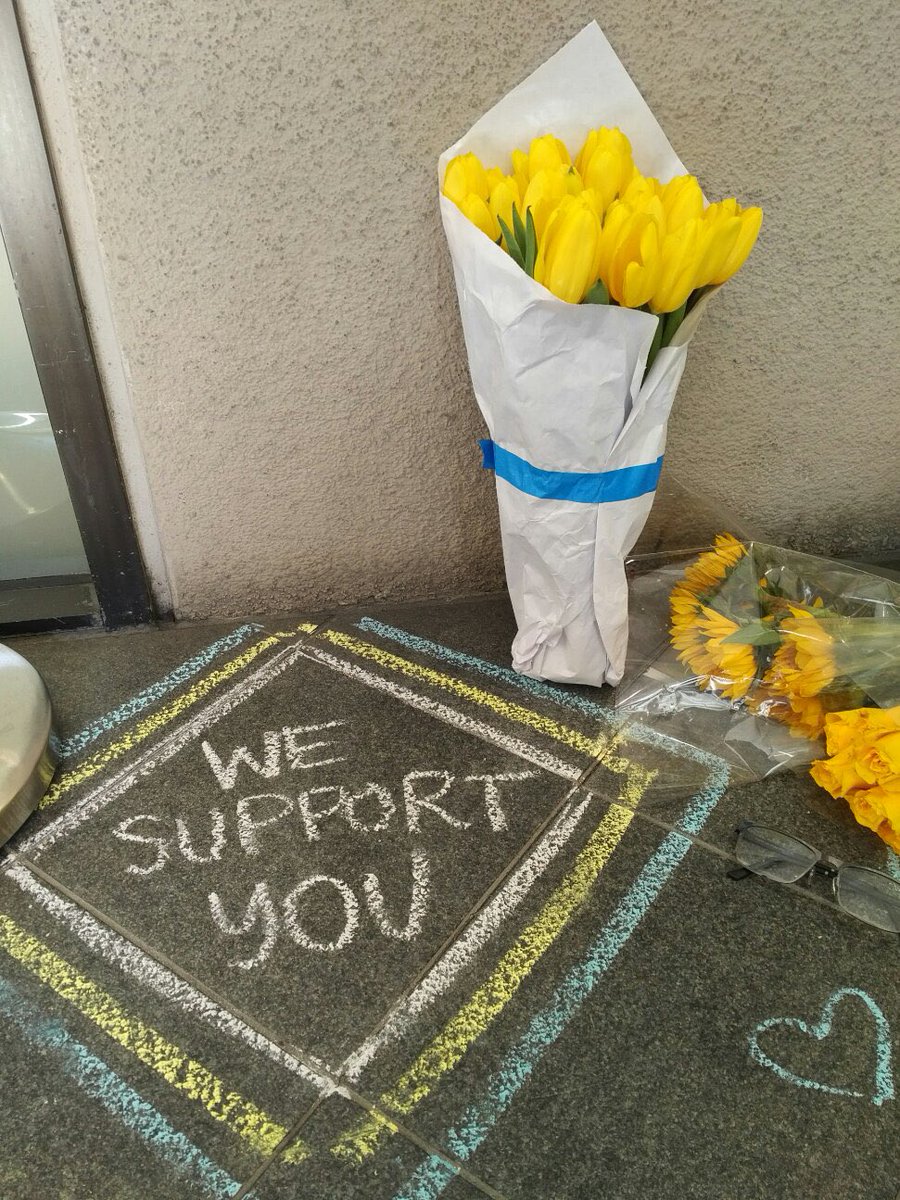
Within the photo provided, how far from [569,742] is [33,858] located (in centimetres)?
112

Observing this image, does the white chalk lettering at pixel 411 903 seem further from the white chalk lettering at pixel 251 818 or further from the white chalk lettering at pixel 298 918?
the white chalk lettering at pixel 251 818

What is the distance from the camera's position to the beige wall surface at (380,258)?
5.13 feet

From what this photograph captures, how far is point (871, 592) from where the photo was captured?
1761mm

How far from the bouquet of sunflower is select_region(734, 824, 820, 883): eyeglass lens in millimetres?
145

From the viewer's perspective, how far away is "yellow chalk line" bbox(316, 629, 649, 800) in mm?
1722

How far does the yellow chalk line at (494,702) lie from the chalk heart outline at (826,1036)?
49 cm

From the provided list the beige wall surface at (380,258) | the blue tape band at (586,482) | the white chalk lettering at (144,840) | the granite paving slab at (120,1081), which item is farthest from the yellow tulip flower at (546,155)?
the granite paving slab at (120,1081)

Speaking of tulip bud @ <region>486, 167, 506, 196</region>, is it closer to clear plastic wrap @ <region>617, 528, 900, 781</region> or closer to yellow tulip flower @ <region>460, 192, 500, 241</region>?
yellow tulip flower @ <region>460, 192, 500, 241</region>

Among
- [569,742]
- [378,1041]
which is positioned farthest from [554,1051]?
[569,742]

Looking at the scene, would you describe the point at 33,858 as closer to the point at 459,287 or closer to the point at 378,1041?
the point at 378,1041

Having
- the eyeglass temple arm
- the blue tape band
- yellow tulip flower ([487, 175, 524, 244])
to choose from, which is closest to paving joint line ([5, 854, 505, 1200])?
the eyeglass temple arm

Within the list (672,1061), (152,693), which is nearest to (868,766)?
(672,1061)

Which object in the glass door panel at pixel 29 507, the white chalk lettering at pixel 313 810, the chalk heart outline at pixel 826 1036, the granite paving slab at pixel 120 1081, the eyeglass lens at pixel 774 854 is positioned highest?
the glass door panel at pixel 29 507

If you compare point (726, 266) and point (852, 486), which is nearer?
point (726, 266)
